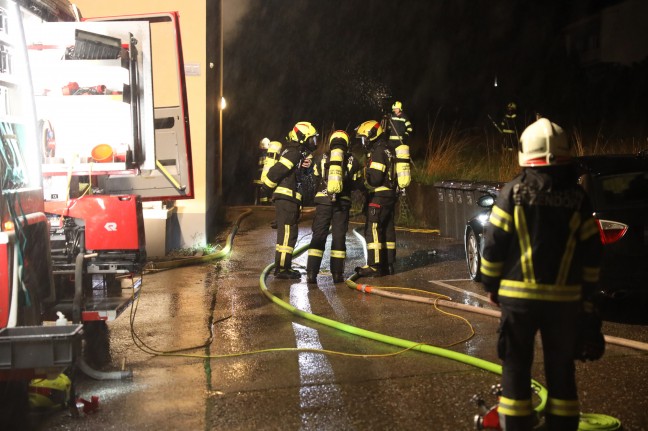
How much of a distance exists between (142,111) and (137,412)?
9.02 ft

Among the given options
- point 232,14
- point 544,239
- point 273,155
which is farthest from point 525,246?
point 232,14

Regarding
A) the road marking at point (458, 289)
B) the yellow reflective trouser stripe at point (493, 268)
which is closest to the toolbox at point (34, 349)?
the yellow reflective trouser stripe at point (493, 268)

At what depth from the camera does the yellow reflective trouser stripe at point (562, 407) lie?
4023 millimetres

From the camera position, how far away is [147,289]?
9.30 m

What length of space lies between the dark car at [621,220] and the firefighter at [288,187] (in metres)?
3.42

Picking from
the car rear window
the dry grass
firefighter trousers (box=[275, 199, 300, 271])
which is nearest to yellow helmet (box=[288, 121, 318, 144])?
firefighter trousers (box=[275, 199, 300, 271])

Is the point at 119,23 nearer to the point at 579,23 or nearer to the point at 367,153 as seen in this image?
the point at 367,153

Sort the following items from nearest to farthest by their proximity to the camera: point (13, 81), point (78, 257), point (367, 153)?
point (13, 81) < point (78, 257) < point (367, 153)

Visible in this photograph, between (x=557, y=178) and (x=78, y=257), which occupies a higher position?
(x=557, y=178)

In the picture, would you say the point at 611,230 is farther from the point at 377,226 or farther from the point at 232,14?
the point at 232,14

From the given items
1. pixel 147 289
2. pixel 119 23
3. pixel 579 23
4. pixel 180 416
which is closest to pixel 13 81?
pixel 119 23

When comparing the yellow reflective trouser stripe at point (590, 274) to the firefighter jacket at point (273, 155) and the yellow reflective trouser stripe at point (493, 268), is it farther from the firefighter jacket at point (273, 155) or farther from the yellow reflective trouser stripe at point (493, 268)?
the firefighter jacket at point (273, 155)

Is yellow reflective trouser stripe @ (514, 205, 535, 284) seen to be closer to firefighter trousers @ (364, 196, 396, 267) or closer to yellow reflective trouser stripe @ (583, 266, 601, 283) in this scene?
yellow reflective trouser stripe @ (583, 266, 601, 283)

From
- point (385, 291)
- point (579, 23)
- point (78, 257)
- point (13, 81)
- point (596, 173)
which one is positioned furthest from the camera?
point (579, 23)
